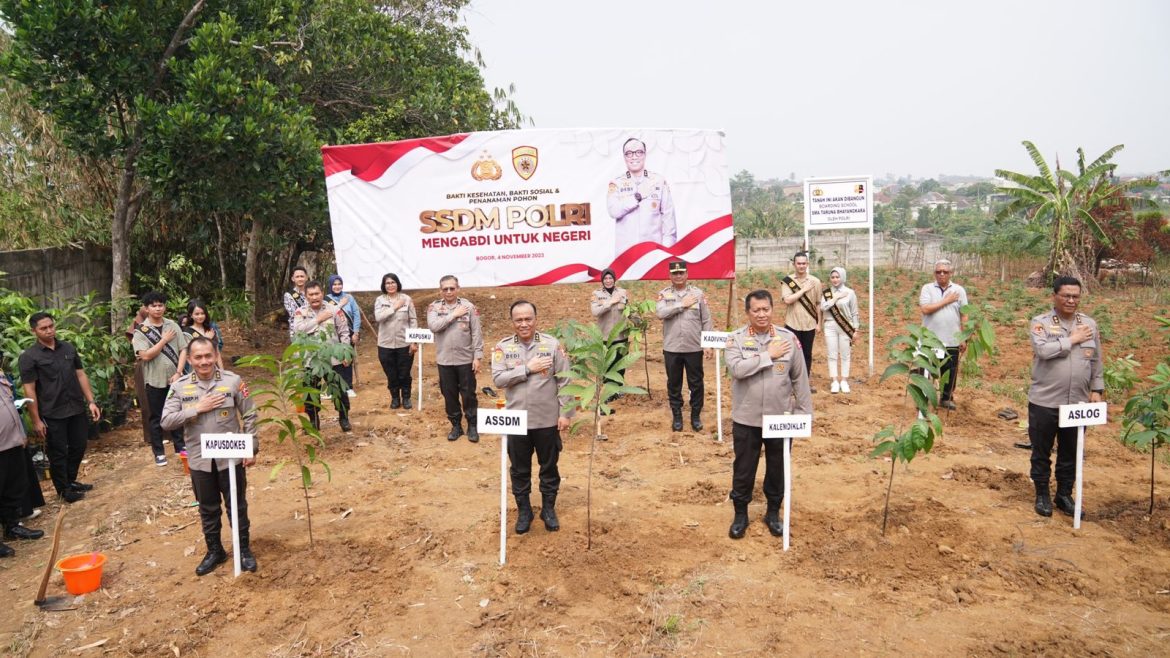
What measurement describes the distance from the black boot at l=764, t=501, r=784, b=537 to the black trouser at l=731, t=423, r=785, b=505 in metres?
0.09

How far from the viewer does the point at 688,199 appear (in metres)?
9.17

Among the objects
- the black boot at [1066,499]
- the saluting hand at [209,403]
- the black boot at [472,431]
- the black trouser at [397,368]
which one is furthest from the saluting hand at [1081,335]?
the black trouser at [397,368]

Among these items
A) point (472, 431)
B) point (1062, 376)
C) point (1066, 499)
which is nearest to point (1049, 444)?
point (1066, 499)

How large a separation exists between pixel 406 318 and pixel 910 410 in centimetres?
601

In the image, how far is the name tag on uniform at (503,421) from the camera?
4.85 m

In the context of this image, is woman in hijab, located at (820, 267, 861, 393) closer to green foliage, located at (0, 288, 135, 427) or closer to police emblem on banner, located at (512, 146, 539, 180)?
police emblem on banner, located at (512, 146, 539, 180)

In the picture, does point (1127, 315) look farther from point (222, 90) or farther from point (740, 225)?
point (740, 225)

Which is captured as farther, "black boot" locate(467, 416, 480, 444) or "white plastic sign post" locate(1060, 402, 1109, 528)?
"black boot" locate(467, 416, 480, 444)

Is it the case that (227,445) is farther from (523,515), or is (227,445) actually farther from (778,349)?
(778,349)

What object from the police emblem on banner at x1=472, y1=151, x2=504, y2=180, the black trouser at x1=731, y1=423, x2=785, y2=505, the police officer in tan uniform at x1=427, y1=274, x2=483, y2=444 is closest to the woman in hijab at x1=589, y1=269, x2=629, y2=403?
the police officer in tan uniform at x1=427, y1=274, x2=483, y2=444

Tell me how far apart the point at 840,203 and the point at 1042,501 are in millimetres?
5050

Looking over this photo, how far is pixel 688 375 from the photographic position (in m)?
7.70

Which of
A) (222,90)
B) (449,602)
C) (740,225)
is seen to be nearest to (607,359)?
(449,602)

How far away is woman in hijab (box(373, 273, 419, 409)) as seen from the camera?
27.4 feet
